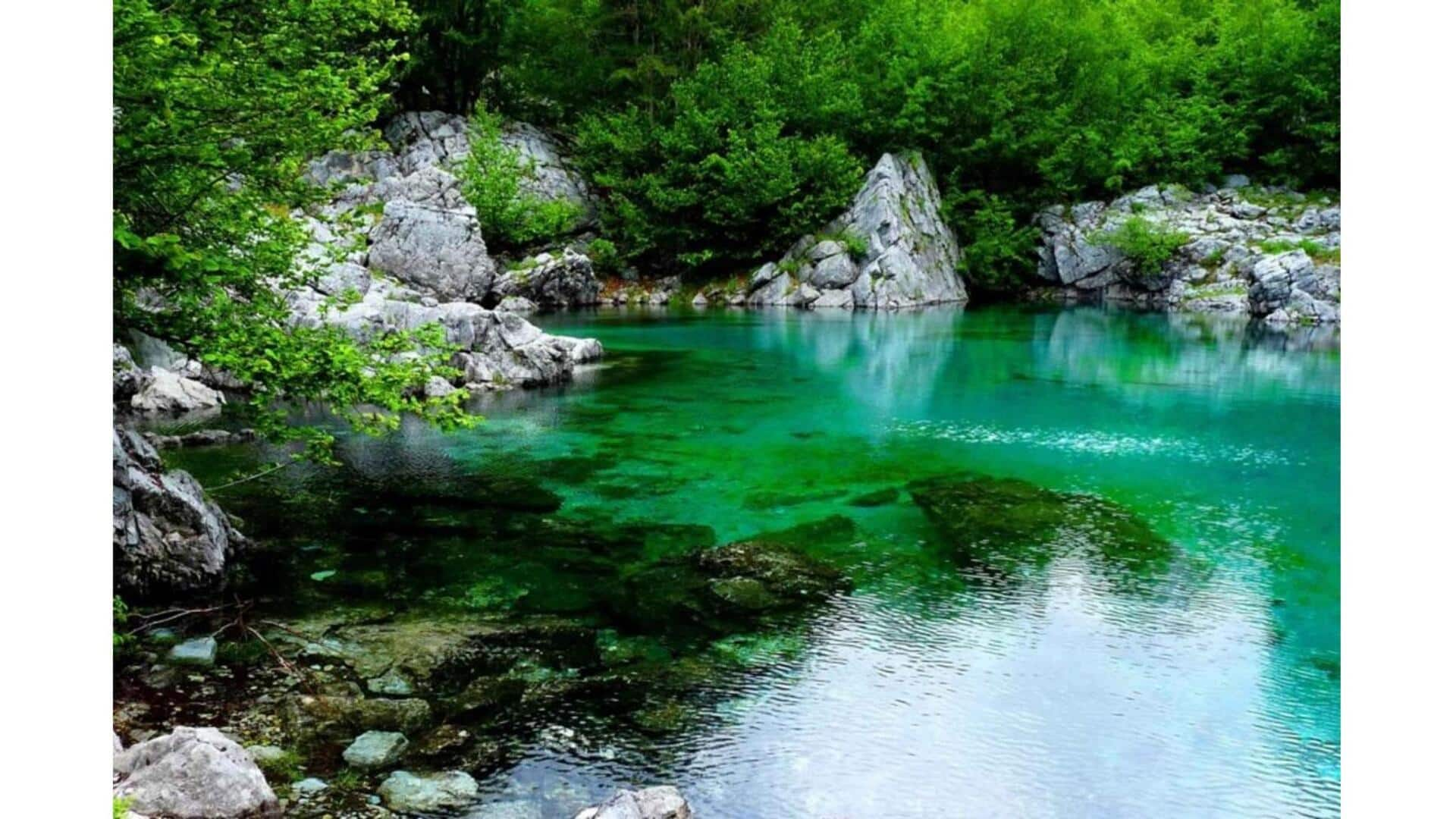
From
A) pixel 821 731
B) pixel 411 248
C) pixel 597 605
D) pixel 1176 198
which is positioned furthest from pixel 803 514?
pixel 1176 198

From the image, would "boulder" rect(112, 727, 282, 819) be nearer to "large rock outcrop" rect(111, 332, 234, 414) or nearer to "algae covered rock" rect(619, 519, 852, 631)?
"algae covered rock" rect(619, 519, 852, 631)

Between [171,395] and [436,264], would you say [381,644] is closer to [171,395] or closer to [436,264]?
[171,395]

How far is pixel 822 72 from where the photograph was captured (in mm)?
60688

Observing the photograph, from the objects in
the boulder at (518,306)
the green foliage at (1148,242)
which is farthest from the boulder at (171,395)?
the green foliage at (1148,242)

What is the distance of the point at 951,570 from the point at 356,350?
8.02 metres

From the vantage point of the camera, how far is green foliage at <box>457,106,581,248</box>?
181 ft

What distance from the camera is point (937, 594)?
13414 millimetres

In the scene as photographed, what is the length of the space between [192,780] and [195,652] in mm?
3499

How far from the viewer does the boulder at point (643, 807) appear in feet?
25.2

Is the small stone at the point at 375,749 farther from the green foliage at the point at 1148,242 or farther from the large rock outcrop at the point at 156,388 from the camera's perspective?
the green foliage at the point at 1148,242

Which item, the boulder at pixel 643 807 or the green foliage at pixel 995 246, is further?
the green foliage at pixel 995 246

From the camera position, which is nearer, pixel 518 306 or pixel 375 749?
pixel 375 749

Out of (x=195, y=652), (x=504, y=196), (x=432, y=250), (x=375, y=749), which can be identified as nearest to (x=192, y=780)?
(x=375, y=749)

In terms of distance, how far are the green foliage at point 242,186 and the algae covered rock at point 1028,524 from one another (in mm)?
7897
